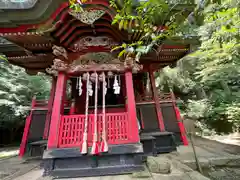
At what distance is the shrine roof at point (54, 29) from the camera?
270 centimetres

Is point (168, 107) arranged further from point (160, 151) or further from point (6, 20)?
point (6, 20)

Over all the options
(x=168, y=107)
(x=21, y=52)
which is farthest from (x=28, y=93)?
(x=168, y=107)

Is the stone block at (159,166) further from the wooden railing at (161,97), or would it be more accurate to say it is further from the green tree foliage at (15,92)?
the green tree foliage at (15,92)

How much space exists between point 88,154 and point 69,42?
290 cm

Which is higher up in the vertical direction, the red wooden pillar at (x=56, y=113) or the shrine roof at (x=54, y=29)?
the shrine roof at (x=54, y=29)

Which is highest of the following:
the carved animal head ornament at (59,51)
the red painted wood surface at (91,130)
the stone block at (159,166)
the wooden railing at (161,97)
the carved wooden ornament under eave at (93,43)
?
the carved wooden ornament under eave at (93,43)

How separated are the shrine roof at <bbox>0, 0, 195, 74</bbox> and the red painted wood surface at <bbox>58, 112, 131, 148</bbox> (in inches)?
72.3

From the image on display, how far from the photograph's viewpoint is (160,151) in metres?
4.46

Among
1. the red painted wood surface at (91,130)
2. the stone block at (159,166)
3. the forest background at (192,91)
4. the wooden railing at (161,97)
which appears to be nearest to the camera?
the stone block at (159,166)

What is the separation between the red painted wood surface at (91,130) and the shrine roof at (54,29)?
1.84 m

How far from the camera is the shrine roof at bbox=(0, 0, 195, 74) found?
2.70 m

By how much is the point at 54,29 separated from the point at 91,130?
8.44 ft

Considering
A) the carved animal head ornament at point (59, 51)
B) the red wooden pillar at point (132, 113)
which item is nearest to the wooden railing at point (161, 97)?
the red wooden pillar at point (132, 113)

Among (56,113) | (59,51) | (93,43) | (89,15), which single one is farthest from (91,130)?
(89,15)
